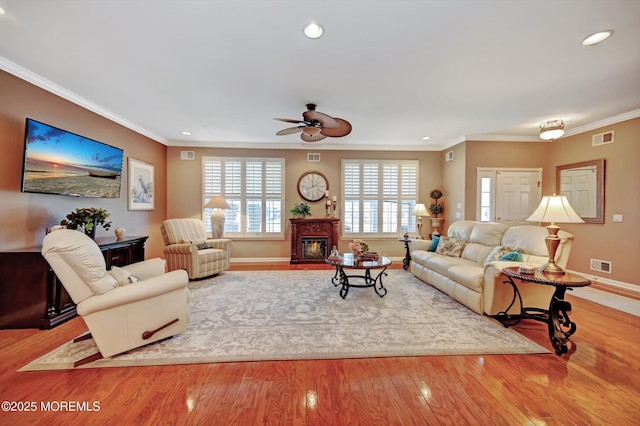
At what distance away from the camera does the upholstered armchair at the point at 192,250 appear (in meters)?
4.33

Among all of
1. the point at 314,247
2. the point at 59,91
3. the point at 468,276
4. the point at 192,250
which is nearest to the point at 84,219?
the point at 192,250

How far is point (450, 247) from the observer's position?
14.2 feet

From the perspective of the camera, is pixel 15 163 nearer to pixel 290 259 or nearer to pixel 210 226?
pixel 210 226

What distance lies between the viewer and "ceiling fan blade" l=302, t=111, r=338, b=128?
306cm

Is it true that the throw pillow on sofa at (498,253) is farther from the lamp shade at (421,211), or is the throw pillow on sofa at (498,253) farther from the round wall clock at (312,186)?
the round wall clock at (312,186)

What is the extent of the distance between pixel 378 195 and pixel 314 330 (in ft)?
14.1

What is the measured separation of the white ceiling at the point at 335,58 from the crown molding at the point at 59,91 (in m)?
0.02

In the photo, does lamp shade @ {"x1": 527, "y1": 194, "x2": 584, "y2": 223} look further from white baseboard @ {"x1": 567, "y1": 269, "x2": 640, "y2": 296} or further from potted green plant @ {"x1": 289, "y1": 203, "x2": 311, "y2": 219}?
potted green plant @ {"x1": 289, "y1": 203, "x2": 311, "y2": 219}

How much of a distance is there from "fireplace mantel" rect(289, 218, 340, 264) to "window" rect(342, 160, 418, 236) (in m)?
0.44

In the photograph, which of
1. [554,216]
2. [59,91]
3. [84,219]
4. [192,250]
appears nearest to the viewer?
[554,216]

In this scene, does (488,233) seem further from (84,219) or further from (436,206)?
(84,219)

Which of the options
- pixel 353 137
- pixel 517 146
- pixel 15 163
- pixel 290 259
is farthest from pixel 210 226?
Result: pixel 517 146

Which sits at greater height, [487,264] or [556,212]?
[556,212]

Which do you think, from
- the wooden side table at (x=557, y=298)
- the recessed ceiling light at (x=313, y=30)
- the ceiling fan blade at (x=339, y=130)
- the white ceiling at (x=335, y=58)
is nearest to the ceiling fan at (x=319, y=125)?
the ceiling fan blade at (x=339, y=130)
